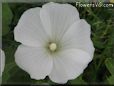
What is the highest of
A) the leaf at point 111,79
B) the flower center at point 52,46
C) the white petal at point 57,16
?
the white petal at point 57,16

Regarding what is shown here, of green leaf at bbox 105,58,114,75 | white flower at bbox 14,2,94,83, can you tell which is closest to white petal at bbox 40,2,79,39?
white flower at bbox 14,2,94,83

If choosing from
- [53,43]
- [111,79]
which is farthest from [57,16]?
[111,79]

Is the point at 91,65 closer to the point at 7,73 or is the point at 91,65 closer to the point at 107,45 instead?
the point at 107,45

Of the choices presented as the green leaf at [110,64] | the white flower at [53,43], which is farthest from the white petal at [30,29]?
the green leaf at [110,64]

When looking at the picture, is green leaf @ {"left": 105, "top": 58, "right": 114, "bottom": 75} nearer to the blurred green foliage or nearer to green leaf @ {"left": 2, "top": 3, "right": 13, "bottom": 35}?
the blurred green foliage

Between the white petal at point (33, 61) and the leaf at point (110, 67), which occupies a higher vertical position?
the white petal at point (33, 61)

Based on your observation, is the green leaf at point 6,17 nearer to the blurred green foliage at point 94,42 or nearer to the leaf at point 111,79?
the blurred green foliage at point 94,42

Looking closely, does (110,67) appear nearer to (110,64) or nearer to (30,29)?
(110,64)
